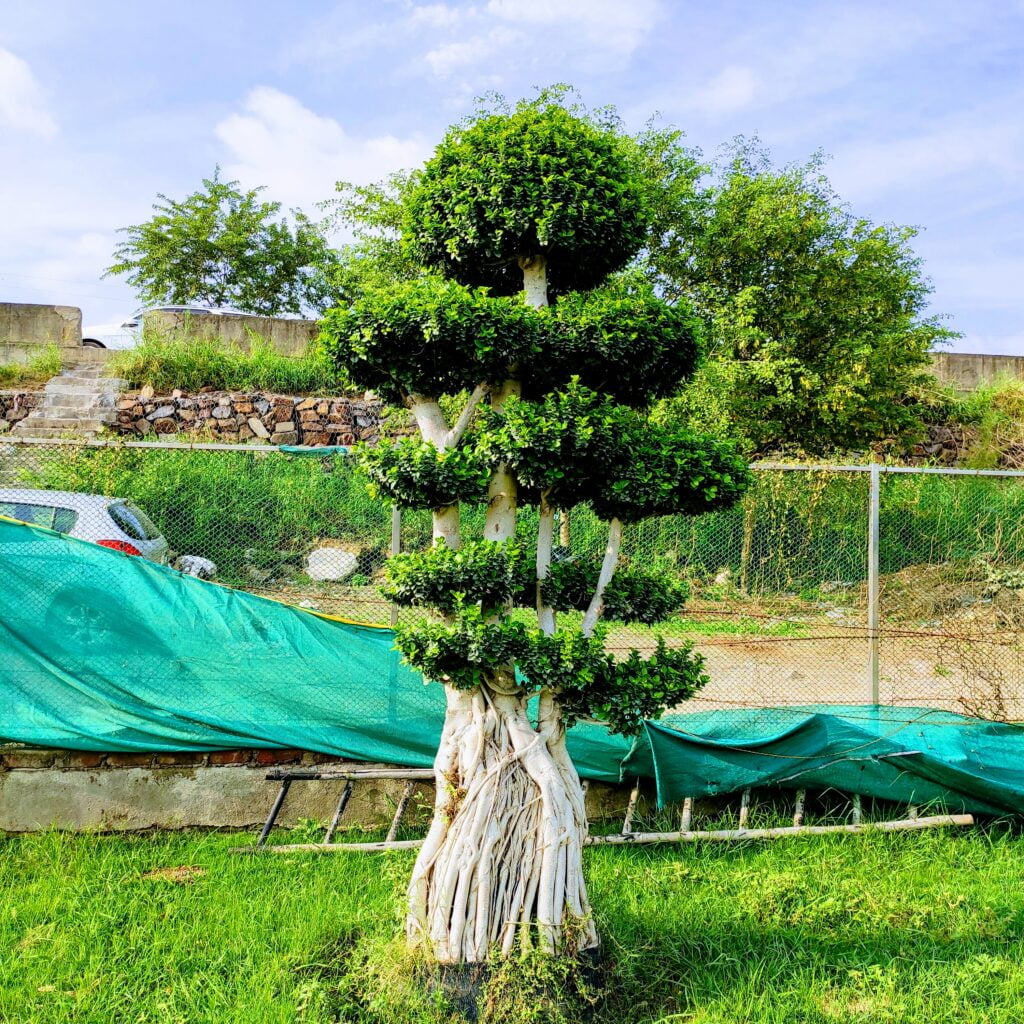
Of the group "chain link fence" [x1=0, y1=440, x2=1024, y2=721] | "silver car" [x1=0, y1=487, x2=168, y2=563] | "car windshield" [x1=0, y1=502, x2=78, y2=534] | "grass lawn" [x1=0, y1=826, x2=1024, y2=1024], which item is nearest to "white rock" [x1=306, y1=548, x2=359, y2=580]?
"chain link fence" [x1=0, y1=440, x2=1024, y2=721]

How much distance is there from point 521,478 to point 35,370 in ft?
39.9

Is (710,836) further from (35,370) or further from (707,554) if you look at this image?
(35,370)

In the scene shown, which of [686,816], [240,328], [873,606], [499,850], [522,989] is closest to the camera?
[522,989]

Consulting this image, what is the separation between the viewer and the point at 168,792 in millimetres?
4109

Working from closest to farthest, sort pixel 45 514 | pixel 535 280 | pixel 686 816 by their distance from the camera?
pixel 535 280
pixel 686 816
pixel 45 514

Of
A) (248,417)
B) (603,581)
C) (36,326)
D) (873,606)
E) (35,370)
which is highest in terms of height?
(36,326)

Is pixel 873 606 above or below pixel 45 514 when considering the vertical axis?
below

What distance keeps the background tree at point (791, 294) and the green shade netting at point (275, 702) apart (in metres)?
6.75

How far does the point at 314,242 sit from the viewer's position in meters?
21.1

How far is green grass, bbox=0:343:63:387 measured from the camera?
12523 millimetres

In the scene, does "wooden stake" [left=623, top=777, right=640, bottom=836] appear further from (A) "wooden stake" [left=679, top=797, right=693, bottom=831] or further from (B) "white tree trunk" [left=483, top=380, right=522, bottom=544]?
(B) "white tree trunk" [left=483, top=380, right=522, bottom=544]

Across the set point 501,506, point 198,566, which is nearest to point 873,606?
point 501,506

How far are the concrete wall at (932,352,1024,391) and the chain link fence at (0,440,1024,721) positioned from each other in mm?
9357

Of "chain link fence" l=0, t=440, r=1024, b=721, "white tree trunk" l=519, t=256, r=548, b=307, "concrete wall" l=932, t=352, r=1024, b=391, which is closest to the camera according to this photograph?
"white tree trunk" l=519, t=256, r=548, b=307
